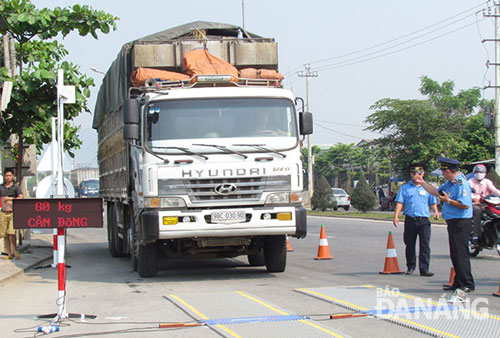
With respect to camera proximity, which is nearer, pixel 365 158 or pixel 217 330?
pixel 217 330

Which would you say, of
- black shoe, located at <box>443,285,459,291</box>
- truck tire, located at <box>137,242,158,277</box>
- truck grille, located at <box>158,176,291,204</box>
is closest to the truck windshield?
truck grille, located at <box>158,176,291,204</box>

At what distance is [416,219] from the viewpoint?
11.5 metres

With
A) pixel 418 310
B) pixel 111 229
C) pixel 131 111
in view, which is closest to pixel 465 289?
pixel 418 310

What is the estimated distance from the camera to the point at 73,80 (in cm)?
1555

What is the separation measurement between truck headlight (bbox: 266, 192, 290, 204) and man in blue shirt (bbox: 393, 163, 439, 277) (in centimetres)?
185

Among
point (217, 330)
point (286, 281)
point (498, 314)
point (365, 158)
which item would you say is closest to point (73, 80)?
point (286, 281)

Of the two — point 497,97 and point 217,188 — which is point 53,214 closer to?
point 217,188

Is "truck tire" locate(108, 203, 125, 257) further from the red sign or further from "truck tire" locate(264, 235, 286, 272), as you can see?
the red sign

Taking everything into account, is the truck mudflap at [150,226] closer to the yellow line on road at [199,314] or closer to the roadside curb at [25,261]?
the yellow line on road at [199,314]

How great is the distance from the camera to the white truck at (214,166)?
10.7 m

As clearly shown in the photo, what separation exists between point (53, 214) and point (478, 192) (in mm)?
8789

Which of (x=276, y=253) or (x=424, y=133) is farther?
(x=424, y=133)

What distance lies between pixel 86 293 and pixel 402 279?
4736 millimetres

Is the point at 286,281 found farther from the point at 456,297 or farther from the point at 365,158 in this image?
the point at 365,158
